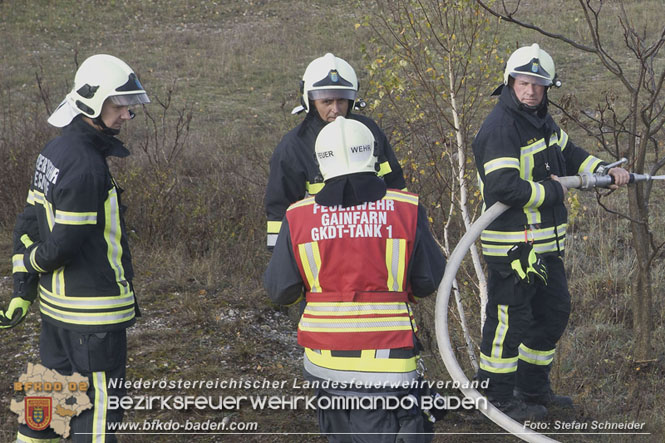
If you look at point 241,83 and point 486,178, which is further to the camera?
point 241,83

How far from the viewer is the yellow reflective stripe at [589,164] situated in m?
4.39

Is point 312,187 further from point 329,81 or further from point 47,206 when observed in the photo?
point 47,206

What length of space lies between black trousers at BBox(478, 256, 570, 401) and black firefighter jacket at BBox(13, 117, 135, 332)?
6.90 ft

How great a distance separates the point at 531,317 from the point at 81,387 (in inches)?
98.7

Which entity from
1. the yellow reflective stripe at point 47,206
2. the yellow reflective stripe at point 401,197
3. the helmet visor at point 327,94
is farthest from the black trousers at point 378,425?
the helmet visor at point 327,94

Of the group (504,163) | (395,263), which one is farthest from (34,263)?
(504,163)

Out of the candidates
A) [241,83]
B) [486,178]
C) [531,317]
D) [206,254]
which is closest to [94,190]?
[486,178]

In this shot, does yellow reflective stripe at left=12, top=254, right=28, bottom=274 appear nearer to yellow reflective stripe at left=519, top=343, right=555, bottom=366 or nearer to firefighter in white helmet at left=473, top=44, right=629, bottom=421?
firefighter in white helmet at left=473, top=44, right=629, bottom=421

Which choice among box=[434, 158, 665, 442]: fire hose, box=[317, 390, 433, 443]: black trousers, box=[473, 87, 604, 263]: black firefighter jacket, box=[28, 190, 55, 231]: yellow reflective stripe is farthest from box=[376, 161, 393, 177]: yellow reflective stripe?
box=[28, 190, 55, 231]: yellow reflective stripe

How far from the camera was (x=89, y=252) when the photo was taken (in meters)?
3.48

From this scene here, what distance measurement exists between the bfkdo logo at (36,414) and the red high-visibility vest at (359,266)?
5.13 feet

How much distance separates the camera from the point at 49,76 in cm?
1630

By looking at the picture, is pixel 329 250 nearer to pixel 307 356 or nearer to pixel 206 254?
pixel 307 356

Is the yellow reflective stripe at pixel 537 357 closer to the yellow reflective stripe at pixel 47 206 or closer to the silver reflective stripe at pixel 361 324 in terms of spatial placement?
the silver reflective stripe at pixel 361 324
